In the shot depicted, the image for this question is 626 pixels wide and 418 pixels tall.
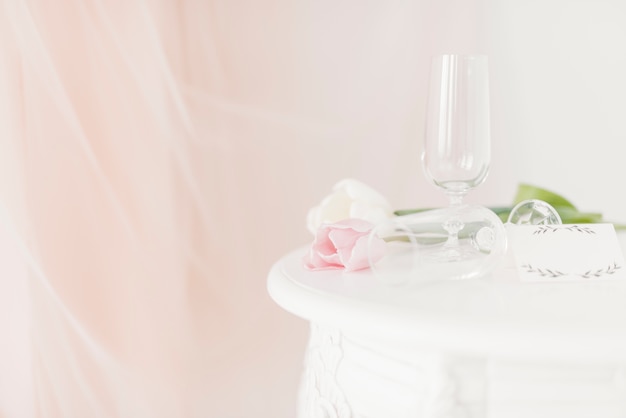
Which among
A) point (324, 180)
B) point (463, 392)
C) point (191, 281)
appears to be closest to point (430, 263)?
point (463, 392)

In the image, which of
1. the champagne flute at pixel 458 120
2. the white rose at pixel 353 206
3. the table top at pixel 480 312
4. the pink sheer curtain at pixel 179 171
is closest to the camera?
the table top at pixel 480 312

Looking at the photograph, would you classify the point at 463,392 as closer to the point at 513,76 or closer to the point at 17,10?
the point at 17,10

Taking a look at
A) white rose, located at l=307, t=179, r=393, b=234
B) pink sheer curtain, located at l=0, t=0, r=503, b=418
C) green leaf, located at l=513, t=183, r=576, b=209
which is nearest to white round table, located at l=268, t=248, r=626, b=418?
white rose, located at l=307, t=179, r=393, b=234

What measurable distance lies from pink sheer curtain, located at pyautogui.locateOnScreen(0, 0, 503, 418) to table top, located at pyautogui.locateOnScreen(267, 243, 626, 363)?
56 centimetres

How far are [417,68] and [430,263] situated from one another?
117 centimetres

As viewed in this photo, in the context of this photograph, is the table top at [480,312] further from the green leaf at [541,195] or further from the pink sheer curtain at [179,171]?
the pink sheer curtain at [179,171]

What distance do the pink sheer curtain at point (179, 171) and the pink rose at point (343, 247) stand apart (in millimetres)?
562

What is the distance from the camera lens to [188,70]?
1.71m

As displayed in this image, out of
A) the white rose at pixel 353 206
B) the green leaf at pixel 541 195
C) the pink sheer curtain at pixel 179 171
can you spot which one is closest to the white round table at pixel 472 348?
the white rose at pixel 353 206

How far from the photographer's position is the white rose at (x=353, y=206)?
1.26 m

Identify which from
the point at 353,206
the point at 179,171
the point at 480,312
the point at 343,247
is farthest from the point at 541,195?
the point at 179,171

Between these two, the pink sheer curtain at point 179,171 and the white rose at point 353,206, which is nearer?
the white rose at point 353,206

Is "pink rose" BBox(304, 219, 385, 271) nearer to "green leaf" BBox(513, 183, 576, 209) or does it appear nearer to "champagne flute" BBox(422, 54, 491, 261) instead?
"champagne flute" BBox(422, 54, 491, 261)

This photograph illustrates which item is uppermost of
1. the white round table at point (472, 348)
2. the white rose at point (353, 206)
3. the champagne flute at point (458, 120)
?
the champagne flute at point (458, 120)
